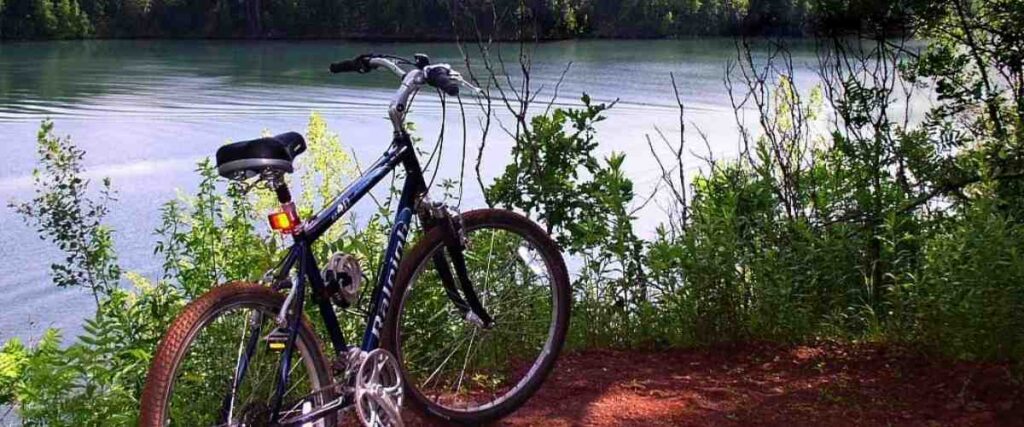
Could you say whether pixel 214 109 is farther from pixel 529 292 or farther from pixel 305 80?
pixel 529 292

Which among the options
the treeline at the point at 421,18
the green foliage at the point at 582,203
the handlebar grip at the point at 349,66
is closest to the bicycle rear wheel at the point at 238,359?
the handlebar grip at the point at 349,66

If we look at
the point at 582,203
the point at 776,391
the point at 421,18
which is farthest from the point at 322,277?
the point at 421,18

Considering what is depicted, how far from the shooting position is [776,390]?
3559 mm

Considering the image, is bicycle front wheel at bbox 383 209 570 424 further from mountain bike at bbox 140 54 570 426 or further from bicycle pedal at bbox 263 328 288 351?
bicycle pedal at bbox 263 328 288 351

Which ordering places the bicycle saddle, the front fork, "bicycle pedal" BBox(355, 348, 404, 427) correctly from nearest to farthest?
the bicycle saddle < "bicycle pedal" BBox(355, 348, 404, 427) < the front fork

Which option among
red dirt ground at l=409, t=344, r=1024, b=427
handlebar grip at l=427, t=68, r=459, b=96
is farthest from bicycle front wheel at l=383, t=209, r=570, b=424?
handlebar grip at l=427, t=68, r=459, b=96

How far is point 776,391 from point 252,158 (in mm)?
1993

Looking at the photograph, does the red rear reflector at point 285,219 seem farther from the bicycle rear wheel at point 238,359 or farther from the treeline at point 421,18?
the treeline at point 421,18

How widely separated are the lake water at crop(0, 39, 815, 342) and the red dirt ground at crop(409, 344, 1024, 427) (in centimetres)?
287

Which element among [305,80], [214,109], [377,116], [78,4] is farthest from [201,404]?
[78,4]

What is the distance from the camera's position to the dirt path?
10.7 ft

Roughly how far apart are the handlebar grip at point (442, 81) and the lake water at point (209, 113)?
155 inches

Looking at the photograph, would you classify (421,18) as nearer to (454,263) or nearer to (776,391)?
(776,391)

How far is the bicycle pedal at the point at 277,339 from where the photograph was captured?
2414 millimetres
